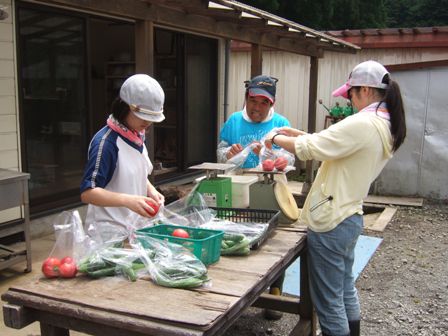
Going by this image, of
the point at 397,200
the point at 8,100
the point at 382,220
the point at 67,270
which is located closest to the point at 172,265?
the point at 67,270

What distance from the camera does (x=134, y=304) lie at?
165 cm

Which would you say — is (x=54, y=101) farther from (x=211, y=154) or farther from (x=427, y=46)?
(x=427, y=46)

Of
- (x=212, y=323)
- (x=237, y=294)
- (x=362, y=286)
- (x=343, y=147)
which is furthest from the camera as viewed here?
(x=362, y=286)

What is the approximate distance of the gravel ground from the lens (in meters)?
3.70

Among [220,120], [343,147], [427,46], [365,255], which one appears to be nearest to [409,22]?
[427,46]

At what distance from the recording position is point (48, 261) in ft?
6.13

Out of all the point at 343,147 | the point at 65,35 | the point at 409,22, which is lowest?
the point at 343,147

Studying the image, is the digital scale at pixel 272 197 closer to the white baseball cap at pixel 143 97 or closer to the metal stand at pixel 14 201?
the white baseball cap at pixel 143 97

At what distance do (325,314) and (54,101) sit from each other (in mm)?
4268

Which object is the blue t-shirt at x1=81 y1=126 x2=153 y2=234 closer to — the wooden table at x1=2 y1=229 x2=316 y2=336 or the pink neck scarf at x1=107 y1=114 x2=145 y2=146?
the pink neck scarf at x1=107 y1=114 x2=145 y2=146

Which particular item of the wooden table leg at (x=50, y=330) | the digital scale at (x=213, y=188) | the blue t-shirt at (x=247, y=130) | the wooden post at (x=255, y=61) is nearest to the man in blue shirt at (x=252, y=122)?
the blue t-shirt at (x=247, y=130)

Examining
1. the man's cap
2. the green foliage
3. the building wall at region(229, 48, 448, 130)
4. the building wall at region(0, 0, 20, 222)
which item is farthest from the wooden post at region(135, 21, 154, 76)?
the green foliage

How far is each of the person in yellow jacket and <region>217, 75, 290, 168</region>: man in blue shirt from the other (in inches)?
27.7

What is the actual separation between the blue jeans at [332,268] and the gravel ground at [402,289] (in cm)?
111
